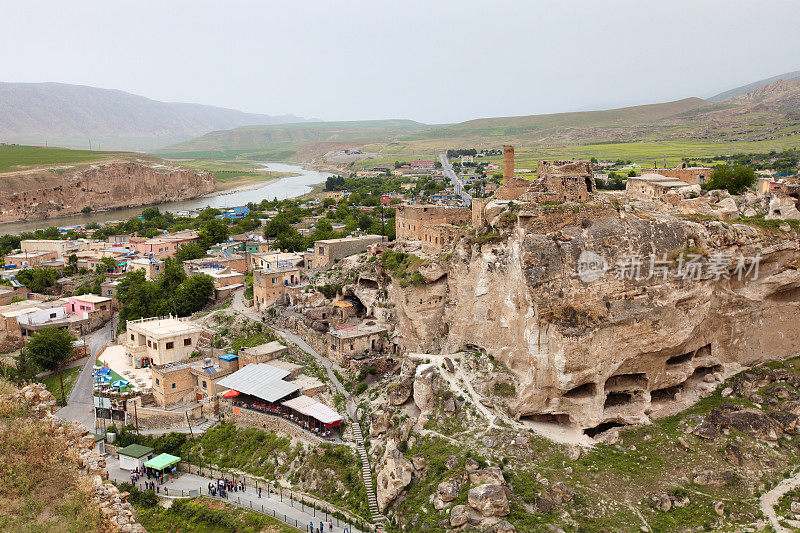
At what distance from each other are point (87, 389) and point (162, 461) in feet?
38.2

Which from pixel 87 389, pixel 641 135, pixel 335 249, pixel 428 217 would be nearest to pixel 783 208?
pixel 428 217

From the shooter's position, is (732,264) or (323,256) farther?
(323,256)

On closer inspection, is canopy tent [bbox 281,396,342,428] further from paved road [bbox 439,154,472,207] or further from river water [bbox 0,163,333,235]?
river water [bbox 0,163,333,235]

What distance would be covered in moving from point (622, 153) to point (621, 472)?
8744 centimetres

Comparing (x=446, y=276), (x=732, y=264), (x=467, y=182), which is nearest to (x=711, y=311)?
(x=732, y=264)

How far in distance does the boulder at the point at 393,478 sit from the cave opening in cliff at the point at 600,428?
7.64 m

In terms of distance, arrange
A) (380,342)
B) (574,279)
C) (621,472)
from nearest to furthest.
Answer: (621,472) < (574,279) < (380,342)

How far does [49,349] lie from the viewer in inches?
1548

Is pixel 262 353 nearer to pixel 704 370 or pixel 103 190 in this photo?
pixel 704 370

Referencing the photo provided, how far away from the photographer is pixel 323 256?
151ft

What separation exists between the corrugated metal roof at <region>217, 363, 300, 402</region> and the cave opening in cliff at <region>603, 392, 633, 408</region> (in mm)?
15073

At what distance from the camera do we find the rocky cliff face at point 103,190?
114 metres

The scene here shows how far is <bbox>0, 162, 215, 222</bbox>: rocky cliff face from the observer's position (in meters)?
114

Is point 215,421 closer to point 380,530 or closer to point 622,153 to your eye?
point 380,530
